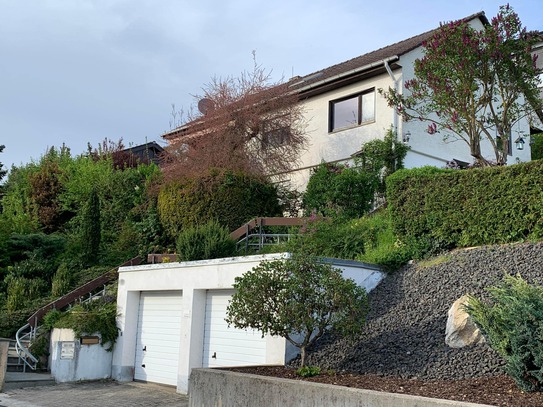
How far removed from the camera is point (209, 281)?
1268cm

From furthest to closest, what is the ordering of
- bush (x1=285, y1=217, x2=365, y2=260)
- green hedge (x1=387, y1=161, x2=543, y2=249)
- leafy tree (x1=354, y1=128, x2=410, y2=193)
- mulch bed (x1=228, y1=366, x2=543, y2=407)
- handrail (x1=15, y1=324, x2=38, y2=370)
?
leafy tree (x1=354, y1=128, x2=410, y2=193)
handrail (x1=15, y1=324, x2=38, y2=370)
bush (x1=285, y1=217, x2=365, y2=260)
green hedge (x1=387, y1=161, x2=543, y2=249)
mulch bed (x1=228, y1=366, x2=543, y2=407)

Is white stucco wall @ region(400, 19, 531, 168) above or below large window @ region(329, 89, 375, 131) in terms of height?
below

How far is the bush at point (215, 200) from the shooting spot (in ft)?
58.6

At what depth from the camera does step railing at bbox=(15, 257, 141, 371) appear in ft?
48.2

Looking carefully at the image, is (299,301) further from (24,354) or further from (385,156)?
(385,156)

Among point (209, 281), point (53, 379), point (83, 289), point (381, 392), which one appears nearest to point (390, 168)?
point (209, 281)

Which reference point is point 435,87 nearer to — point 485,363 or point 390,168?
point 390,168

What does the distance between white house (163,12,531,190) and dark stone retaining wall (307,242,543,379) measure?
850 centimetres

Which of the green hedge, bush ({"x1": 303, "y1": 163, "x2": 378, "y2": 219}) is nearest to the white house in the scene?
bush ({"x1": 303, "y1": 163, "x2": 378, "y2": 219})

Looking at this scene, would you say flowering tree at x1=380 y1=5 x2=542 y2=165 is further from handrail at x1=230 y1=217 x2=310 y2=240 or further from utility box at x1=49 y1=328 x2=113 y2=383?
utility box at x1=49 y1=328 x2=113 y2=383

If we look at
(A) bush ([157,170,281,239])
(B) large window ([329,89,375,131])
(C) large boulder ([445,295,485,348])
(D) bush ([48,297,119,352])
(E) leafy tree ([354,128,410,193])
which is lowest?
(D) bush ([48,297,119,352])

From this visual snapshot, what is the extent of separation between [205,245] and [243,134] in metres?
6.25

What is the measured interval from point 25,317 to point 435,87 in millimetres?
12499

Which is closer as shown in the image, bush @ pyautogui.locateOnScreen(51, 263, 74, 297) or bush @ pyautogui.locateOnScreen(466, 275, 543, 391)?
bush @ pyautogui.locateOnScreen(466, 275, 543, 391)
